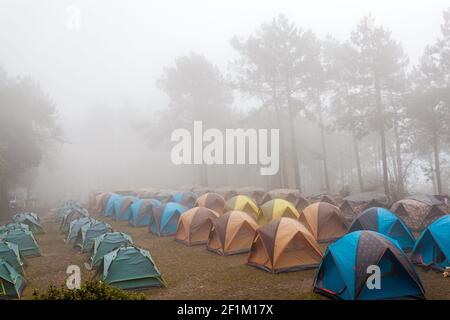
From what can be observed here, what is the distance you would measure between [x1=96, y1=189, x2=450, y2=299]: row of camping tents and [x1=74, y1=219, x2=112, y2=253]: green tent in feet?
10.5

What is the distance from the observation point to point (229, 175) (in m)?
54.3

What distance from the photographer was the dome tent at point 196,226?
1578cm

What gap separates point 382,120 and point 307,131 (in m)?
24.6

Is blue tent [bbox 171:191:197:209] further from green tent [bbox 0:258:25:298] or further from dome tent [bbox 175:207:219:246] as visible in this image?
green tent [bbox 0:258:25:298]

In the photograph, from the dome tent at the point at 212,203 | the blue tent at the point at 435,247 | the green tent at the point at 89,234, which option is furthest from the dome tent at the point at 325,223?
the green tent at the point at 89,234

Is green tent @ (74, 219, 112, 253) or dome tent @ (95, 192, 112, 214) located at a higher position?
dome tent @ (95, 192, 112, 214)

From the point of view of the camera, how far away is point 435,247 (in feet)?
34.8

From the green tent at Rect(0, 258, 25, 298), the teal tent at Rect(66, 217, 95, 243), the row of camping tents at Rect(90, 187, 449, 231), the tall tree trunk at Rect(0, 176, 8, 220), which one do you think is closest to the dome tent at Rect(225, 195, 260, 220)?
the row of camping tents at Rect(90, 187, 449, 231)

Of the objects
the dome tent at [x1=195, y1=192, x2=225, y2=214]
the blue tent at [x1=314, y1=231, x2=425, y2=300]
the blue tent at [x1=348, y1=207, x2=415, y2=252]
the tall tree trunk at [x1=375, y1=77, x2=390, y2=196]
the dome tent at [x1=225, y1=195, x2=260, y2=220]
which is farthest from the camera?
the tall tree trunk at [x1=375, y1=77, x2=390, y2=196]

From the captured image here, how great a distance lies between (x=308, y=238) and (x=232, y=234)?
3.27m

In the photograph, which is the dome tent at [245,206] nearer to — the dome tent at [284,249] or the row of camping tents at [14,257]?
the dome tent at [284,249]

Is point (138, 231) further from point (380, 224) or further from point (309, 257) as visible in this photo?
point (380, 224)

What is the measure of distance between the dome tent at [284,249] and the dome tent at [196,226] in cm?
434

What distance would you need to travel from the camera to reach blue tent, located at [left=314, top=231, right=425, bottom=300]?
27.2ft
